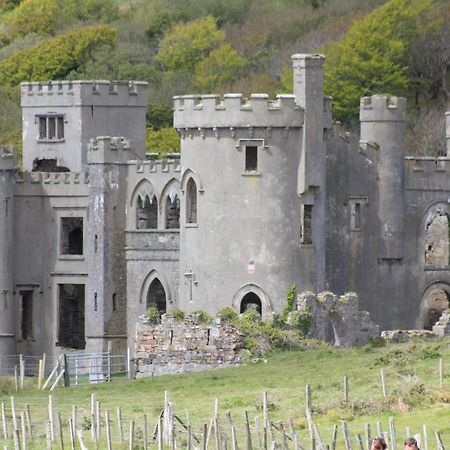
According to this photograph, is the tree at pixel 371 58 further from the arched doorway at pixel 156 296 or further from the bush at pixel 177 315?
the bush at pixel 177 315

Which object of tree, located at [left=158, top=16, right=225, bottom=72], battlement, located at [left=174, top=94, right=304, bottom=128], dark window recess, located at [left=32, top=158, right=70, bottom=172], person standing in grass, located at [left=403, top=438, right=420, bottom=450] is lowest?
person standing in grass, located at [left=403, top=438, right=420, bottom=450]

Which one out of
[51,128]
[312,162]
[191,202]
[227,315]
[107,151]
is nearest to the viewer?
[227,315]

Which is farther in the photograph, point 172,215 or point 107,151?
point 107,151

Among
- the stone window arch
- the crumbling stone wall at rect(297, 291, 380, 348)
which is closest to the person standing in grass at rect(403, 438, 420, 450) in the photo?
the crumbling stone wall at rect(297, 291, 380, 348)

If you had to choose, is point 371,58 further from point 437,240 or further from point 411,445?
point 411,445

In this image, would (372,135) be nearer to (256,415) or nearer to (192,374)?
(192,374)

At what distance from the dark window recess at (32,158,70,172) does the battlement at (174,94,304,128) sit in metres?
15.1

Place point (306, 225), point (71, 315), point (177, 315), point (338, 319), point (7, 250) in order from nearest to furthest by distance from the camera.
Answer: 1. point (177, 315)
2. point (338, 319)
3. point (306, 225)
4. point (7, 250)
5. point (71, 315)

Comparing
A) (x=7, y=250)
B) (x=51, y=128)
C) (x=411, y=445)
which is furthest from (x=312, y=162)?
(x=411, y=445)

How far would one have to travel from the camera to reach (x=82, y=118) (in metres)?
89.8

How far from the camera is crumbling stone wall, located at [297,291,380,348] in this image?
73.1 metres

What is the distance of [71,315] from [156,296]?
4.28m

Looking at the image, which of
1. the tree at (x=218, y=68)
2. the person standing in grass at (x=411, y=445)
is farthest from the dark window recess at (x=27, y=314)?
the person standing in grass at (x=411, y=445)

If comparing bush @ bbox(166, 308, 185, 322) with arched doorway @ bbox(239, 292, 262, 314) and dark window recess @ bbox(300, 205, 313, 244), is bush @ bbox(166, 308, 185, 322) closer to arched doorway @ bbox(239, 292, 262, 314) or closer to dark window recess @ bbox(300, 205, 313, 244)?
arched doorway @ bbox(239, 292, 262, 314)
